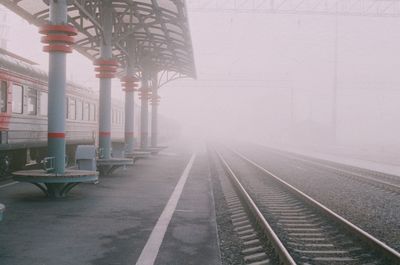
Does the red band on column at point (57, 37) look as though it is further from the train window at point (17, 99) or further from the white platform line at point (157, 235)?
the white platform line at point (157, 235)

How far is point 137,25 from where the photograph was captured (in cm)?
A: 1672

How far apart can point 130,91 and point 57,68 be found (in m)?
10.5

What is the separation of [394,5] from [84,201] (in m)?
21.6

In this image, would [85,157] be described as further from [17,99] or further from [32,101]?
[32,101]

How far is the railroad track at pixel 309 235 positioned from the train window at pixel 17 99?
6.14 meters

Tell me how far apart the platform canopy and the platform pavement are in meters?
4.70

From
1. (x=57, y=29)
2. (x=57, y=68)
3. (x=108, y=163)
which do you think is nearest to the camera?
(x=57, y=29)

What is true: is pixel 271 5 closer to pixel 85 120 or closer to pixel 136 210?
pixel 85 120

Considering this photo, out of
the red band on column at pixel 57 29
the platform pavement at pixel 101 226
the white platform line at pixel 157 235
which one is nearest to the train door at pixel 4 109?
the platform pavement at pixel 101 226

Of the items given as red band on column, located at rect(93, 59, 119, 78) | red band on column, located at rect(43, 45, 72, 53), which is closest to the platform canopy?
red band on column, located at rect(93, 59, 119, 78)

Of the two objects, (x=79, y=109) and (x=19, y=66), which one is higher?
(x=19, y=66)

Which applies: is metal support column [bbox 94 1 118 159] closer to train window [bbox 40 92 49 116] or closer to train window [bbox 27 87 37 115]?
train window [bbox 40 92 49 116]

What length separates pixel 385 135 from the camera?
9025 centimetres

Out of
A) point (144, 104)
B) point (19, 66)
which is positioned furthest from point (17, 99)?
point (144, 104)
